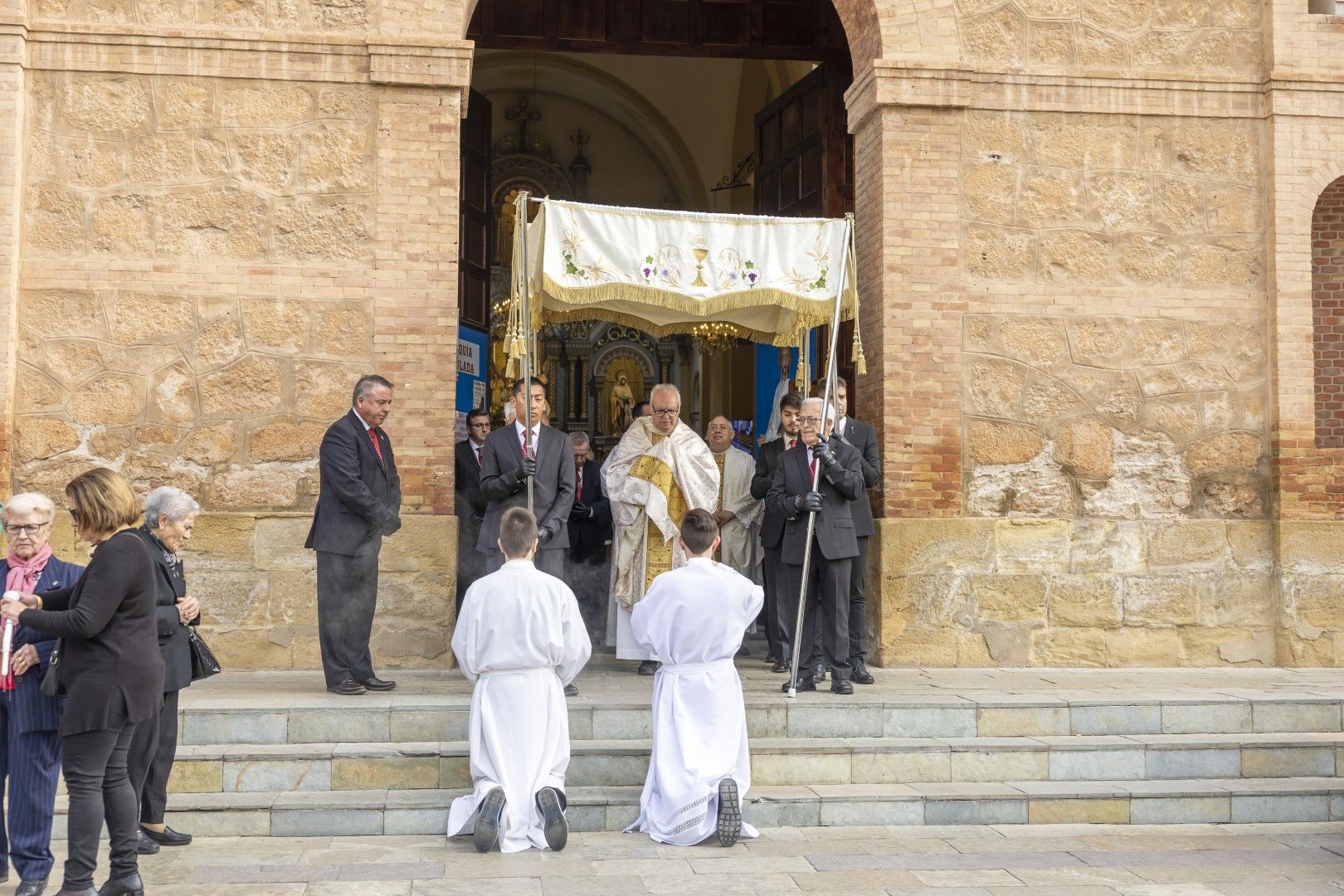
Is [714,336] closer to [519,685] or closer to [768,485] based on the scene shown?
[768,485]

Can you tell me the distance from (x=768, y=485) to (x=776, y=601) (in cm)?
78

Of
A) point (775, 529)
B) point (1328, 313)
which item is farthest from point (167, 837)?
point (1328, 313)

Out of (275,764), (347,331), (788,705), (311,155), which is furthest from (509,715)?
(311,155)

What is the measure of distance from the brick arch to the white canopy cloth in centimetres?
406

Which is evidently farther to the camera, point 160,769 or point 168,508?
point 160,769

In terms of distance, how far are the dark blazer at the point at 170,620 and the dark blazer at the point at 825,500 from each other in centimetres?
381

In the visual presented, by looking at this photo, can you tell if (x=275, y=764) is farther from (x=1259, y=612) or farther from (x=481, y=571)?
(x=1259, y=612)

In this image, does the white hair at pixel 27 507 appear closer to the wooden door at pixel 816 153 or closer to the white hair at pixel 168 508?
the white hair at pixel 168 508

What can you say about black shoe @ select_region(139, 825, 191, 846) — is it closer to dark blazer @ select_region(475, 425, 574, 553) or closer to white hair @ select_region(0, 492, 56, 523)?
white hair @ select_region(0, 492, 56, 523)

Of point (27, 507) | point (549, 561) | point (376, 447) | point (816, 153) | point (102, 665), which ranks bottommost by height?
point (102, 665)

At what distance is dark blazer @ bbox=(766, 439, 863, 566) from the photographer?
28.1 feet

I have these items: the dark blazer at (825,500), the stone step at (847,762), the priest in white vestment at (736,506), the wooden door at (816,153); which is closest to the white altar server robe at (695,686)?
the stone step at (847,762)

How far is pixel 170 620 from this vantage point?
19.5 ft

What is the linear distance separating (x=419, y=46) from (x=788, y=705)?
16.5ft
